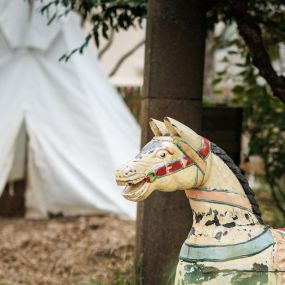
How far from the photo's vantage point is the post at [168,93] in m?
4.10

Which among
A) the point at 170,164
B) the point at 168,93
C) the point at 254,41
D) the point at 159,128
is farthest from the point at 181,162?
the point at 254,41

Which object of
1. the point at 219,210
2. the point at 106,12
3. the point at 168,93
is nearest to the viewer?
the point at 219,210

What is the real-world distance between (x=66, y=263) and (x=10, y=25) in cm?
303

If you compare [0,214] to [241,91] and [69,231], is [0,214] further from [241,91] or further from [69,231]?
[241,91]

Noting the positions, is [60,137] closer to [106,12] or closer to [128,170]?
[106,12]

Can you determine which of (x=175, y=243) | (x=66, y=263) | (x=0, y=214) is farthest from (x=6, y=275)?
(x=0, y=214)

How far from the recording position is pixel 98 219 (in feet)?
23.8

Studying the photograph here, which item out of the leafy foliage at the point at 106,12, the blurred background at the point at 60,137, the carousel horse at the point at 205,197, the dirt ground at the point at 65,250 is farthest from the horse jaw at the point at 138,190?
the blurred background at the point at 60,137

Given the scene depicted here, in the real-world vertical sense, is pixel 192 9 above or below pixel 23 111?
above

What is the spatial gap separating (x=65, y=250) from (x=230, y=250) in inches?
145

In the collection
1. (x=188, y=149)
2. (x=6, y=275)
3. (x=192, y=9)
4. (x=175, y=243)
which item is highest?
(x=192, y=9)

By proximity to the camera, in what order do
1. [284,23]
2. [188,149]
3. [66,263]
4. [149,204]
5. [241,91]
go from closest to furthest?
[188,149] < [149,204] < [284,23] < [66,263] < [241,91]

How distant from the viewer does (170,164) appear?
2488mm

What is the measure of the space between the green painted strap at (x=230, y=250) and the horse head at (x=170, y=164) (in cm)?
25
